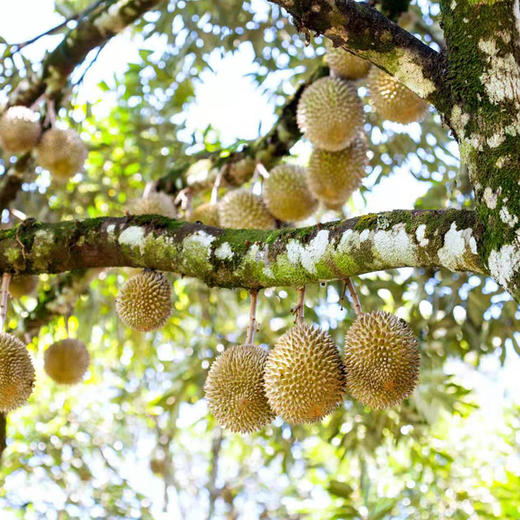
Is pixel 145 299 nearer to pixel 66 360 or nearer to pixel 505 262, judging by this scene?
pixel 66 360

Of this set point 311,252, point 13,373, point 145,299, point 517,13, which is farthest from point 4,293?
point 517,13

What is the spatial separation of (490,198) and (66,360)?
2.59 meters

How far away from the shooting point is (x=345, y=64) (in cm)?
336

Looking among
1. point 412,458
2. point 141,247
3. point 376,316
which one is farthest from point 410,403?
point 141,247

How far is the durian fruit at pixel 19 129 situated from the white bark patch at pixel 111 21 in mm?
675

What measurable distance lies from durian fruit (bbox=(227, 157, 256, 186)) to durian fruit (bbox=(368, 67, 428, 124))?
2.93ft

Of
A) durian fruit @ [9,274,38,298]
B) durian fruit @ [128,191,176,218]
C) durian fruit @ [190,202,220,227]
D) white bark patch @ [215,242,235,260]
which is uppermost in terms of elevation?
durian fruit @ [128,191,176,218]

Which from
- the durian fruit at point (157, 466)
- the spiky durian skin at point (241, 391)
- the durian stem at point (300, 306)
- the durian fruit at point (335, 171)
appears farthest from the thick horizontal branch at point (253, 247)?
the durian fruit at point (157, 466)

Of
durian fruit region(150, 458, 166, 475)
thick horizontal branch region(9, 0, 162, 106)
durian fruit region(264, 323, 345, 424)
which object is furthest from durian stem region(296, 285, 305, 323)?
durian fruit region(150, 458, 166, 475)

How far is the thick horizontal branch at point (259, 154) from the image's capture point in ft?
12.4

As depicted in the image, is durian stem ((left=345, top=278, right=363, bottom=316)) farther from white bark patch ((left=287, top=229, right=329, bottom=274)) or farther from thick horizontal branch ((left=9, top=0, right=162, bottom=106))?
thick horizontal branch ((left=9, top=0, right=162, bottom=106))

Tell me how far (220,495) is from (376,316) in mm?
4949

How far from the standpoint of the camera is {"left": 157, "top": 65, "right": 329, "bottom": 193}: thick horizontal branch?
3779 millimetres

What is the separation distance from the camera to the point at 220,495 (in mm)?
6602
